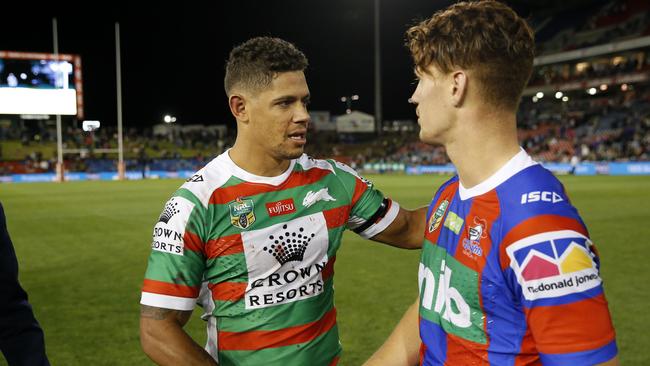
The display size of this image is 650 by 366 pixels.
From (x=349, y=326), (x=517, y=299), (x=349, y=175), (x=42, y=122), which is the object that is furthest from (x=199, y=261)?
(x=42, y=122)

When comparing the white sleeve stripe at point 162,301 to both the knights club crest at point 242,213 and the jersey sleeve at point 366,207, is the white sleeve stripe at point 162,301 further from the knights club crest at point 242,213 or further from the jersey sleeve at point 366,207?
the jersey sleeve at point 366,207

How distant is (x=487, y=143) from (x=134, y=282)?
6454 mm

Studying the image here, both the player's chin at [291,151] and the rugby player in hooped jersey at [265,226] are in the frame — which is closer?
the rugby player in hooped jersey at [265,226]

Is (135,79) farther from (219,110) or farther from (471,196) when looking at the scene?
(471,196)

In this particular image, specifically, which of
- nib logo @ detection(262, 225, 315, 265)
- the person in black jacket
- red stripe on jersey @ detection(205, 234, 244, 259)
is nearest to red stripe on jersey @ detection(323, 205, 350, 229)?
nib logo @ detection(262, 225, 315, 265)

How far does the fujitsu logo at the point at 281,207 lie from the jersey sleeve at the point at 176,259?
33 cm

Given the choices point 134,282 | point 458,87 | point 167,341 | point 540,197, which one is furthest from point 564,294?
point 134,282

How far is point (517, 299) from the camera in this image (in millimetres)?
1297

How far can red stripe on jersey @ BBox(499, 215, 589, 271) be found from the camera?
46.6 inches

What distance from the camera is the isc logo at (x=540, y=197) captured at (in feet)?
4.07

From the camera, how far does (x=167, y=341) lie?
1.82 meters

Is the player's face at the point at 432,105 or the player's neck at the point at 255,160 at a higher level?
the player's face at the point at 432,105

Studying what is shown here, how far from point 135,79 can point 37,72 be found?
111 ft

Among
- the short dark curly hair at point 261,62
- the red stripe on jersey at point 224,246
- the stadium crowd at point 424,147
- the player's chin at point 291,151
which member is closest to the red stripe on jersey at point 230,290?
the red stripe on jersey at point 224,246
